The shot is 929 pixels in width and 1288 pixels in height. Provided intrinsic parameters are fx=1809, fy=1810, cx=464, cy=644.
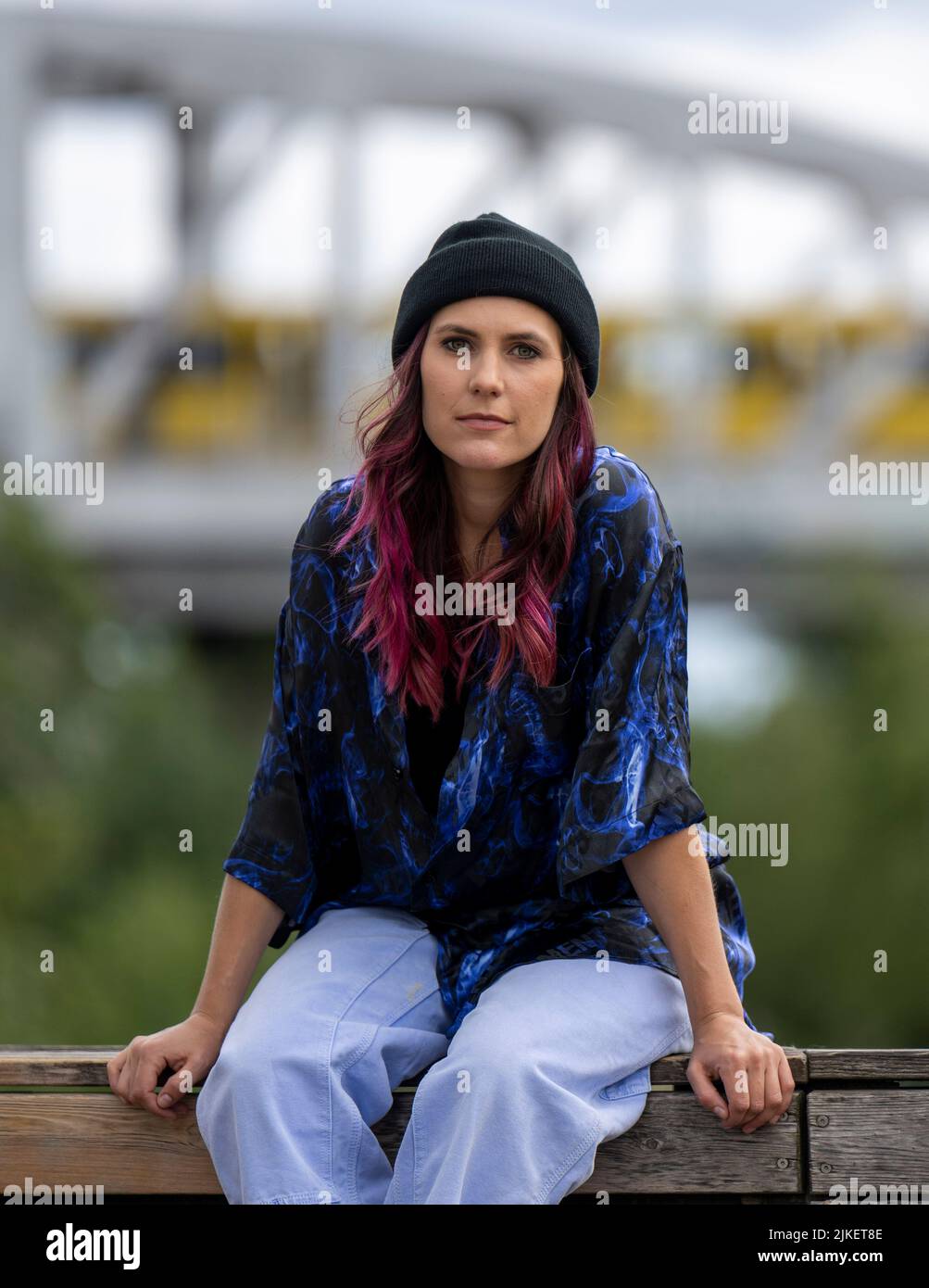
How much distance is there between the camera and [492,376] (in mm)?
2807

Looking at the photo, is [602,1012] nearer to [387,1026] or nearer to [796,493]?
[387,1026]

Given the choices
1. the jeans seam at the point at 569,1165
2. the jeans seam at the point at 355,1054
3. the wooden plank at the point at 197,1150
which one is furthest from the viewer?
the wooden plank at the point at 197,1150

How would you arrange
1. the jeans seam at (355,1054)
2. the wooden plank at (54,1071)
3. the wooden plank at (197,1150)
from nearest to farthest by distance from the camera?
the jeans seam at (355,1054) → the wooden plank at (197,1150) → the wooden plank at (54,1071)

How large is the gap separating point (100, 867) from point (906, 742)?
11235 millimetres

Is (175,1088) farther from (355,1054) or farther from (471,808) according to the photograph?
(471,808)

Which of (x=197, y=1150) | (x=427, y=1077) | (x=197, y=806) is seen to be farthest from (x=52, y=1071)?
(x=197, y=806)

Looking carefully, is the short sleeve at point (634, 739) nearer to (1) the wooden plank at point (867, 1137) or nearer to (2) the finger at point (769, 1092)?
(2) the finger at point (769, 1092)

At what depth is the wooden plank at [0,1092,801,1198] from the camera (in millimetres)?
2770

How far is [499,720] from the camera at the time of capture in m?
2.86

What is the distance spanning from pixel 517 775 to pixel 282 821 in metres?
0.40

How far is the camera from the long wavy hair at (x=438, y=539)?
2.86 meters

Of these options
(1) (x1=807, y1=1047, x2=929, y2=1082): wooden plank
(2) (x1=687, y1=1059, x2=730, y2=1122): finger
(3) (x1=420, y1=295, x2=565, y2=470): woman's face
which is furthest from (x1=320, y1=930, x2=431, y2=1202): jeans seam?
(3) (x1=420, y1=295, x2=565, y2=470): woman's face

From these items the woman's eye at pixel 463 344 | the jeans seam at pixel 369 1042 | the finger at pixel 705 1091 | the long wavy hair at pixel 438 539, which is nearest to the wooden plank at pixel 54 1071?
the jeans seam at pixel 369 1042
